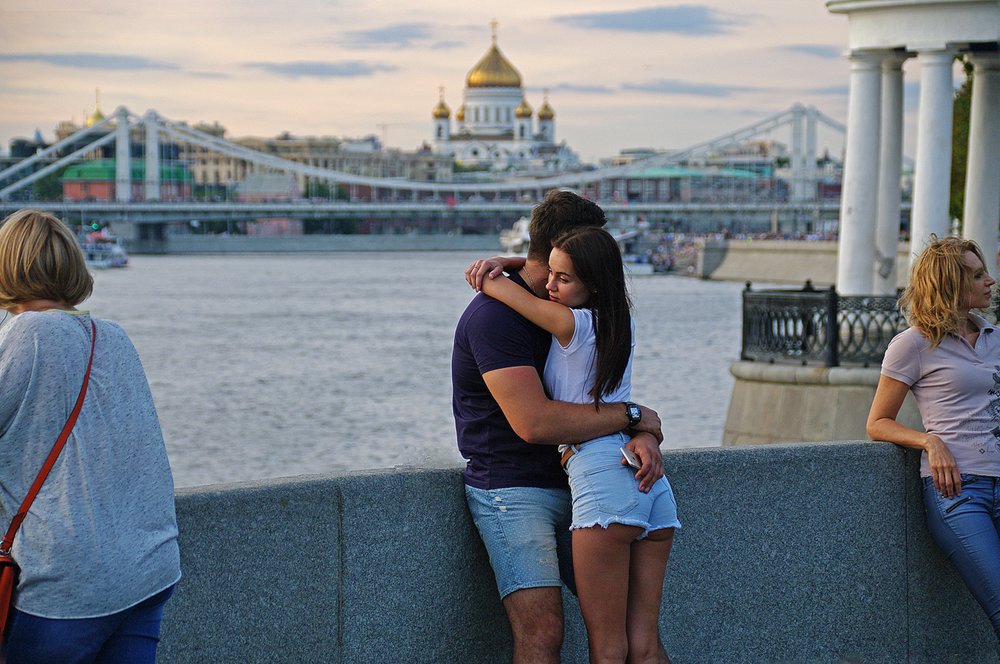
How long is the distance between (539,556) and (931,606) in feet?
5.17

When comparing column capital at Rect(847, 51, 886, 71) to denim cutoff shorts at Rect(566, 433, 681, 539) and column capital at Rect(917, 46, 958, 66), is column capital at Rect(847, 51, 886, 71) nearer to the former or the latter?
column capital at Rect(917, 46, 958, 66)

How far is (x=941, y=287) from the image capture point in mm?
4074

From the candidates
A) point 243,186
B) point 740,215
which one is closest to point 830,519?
point 740,215

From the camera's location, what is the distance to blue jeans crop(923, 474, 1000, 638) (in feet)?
13.4

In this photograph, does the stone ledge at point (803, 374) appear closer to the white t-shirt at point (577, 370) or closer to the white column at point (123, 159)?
the white t-shirt at point (577, 370)

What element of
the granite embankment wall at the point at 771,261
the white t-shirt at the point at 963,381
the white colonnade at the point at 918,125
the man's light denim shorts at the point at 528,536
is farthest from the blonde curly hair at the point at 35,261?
the granite embankment wall at the point at 771,261

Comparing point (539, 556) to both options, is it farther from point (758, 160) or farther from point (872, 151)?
point (758, 160)

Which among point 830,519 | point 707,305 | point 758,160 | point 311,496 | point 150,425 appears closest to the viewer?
point 150,425

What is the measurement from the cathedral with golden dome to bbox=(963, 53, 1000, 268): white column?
539 ft

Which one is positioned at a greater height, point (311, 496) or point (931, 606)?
point (311, 496)

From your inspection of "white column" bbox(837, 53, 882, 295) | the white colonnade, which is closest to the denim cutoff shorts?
the white colonnade

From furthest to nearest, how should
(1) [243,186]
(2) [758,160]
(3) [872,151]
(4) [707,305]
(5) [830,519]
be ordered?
(2) [758,160], (1) [243,186], (4) [707,305], (3) [872,151], (5) [830,519]

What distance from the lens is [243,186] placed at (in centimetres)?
14088

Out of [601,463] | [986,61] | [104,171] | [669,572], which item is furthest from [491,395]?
[104,171]
